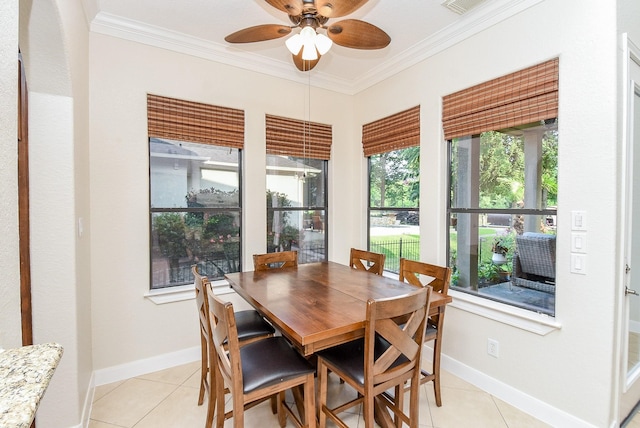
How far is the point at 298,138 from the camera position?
3379 mm

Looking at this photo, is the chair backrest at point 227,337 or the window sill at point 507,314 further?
the window sill at point 507,314

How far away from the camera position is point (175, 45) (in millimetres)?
2668

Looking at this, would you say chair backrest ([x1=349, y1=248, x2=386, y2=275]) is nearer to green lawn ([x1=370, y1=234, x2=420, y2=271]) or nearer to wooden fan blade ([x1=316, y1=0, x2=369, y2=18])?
green lawn ([x1=370, y1=234, x2=420, y2=271])

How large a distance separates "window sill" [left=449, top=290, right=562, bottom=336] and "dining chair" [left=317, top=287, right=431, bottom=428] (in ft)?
3.09

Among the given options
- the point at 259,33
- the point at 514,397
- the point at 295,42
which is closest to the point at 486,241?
the point at 514,397

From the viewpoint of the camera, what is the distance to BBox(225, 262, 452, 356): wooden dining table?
4.72 ft

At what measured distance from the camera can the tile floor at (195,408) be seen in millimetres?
1975

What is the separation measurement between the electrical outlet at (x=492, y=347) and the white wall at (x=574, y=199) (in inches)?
1.3

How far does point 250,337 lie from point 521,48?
8.99ft

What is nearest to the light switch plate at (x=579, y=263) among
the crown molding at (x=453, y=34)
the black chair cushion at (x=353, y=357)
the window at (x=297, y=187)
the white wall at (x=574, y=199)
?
the white wall at (x=574, y=199)

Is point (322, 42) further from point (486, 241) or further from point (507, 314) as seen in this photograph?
point (507, 314)

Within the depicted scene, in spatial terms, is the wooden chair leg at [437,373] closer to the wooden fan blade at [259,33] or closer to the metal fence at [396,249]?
the metal fence at [396,249]

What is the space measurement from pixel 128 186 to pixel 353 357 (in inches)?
86.5

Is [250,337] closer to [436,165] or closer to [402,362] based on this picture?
[402,362]
